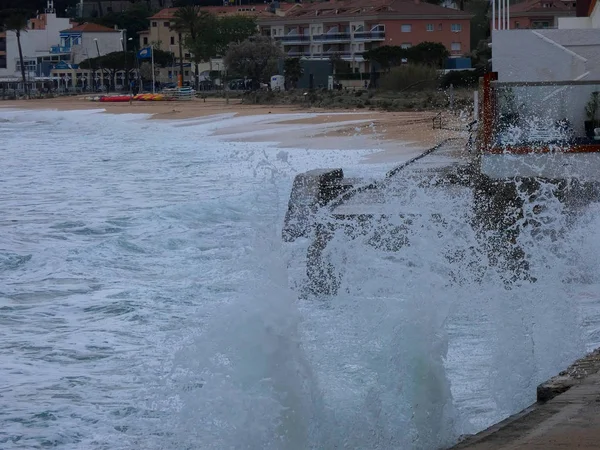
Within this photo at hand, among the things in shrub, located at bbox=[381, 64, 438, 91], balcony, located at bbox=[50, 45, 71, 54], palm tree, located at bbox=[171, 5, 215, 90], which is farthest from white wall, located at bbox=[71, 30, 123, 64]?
shrub, located at bbox=[381, 64, 438, 91]

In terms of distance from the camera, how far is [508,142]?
1380 cm

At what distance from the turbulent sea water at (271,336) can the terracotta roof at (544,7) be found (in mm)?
60743

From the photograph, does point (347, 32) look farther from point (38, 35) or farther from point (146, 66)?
point (38, 35)

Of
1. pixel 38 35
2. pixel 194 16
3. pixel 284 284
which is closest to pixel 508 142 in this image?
pixel 284 284

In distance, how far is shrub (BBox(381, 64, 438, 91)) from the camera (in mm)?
63322

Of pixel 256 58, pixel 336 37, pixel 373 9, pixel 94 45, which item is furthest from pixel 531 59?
pixel 94 45

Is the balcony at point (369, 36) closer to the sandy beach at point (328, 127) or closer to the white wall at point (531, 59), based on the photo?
the sandy beach at point (328, 127)

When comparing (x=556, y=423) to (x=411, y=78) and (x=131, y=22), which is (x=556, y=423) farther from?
(x=131, y=22)

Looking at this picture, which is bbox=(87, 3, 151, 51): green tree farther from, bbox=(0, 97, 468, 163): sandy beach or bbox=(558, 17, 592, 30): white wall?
bbox=(558, 17, 592, 30): white wall

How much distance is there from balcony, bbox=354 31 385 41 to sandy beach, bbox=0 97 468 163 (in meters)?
18.2

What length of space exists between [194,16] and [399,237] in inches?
3705

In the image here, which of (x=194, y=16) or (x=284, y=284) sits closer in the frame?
(x=284, y=284)

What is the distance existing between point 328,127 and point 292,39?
53131 mm

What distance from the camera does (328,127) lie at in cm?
4406
